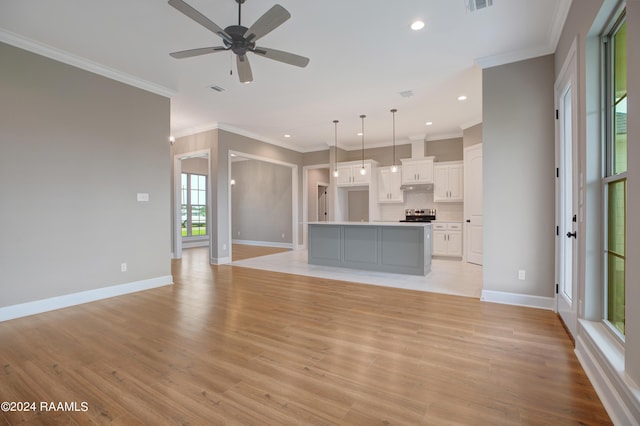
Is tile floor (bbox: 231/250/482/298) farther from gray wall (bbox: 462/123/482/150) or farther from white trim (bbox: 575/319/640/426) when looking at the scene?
gray wall (bbox: 462/123/482/150)

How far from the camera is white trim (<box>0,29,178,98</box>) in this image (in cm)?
312

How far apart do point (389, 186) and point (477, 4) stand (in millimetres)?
5400

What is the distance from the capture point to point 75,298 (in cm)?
359

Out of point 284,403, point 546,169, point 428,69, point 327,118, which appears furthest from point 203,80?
point 546,169

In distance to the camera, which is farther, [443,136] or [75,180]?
[443,136]

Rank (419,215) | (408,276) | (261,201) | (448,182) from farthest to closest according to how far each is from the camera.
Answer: (261,201) < (419,215) < (448,182) < (408,276)

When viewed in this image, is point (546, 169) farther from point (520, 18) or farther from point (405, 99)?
point (405, 99)

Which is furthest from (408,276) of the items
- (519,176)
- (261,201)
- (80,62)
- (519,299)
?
(261,201)

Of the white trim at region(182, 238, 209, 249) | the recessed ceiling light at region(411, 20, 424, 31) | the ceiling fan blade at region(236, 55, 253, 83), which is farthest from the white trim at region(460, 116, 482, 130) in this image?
the white trim at region(182, 238, 209, 249)

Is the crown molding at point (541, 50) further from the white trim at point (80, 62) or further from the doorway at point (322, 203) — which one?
the doorway at point (322, 203)

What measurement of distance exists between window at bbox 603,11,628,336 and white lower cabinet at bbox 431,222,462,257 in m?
4.85

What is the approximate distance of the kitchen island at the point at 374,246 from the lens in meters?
5.00

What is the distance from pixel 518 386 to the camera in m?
1.85

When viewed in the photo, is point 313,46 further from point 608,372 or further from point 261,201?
point 261,201
